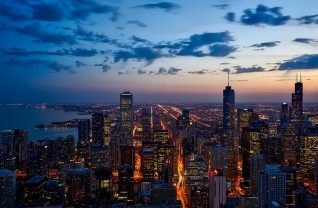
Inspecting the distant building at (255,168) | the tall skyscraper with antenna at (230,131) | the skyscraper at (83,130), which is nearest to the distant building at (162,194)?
the distant building at (255,168)

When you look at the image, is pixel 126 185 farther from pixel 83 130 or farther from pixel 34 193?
pixel 83 130

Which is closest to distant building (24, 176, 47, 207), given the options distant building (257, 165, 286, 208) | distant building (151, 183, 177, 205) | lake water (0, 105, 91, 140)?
distant building (151, 183, 177, 205)

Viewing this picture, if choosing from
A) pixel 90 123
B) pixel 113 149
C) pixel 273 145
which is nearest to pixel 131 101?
pixel 90 123

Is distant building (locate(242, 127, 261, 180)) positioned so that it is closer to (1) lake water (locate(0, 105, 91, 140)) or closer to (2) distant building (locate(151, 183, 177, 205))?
(2) distant building (locate(151, 183, 177, 205))

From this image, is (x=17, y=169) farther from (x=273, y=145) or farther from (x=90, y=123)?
(x=273, y=145)

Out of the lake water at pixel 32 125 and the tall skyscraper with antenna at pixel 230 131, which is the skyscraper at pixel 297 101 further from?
the lake water at pixel 32 125
